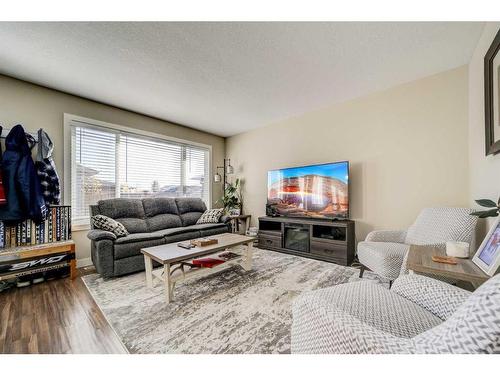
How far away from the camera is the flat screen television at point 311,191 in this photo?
3020 mm

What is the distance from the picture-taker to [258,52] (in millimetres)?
2043

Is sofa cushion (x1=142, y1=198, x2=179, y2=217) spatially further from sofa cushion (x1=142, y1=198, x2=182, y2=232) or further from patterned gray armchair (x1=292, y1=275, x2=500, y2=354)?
patterned gray armchair (x1=292, y1=275, x2=500, y2=354)

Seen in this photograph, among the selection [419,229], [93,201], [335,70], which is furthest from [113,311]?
[335,70]

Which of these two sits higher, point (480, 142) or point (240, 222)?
point (480, 142)

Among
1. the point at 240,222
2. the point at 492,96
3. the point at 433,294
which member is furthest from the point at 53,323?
the point at 492,96

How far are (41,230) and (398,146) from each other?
14.9ft

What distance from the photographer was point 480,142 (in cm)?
194

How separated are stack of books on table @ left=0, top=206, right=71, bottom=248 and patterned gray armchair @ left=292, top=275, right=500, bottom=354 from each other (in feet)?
9.90

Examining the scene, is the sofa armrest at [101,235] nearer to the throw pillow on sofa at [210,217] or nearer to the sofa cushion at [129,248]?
the sofa cushion at [129,248]

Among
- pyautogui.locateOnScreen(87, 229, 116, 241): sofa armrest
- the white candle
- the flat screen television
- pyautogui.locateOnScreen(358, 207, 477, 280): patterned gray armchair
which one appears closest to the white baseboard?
pyautogui.locateOnScreen(87, 229, 116, 241): sofa armrest

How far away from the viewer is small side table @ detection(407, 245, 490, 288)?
114 cm

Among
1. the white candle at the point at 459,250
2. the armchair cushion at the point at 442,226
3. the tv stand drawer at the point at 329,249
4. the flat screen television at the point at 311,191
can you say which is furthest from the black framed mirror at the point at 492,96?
the tv stand drawer at the point at 329,249

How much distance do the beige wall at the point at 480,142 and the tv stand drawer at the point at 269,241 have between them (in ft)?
7.71

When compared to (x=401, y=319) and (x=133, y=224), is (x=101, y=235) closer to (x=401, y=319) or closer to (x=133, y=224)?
(x=133, y=224)
